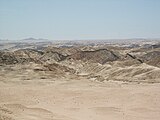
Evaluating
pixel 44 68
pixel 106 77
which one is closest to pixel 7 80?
pixel 44 68

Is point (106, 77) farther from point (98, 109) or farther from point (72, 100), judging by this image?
point (98, 109)

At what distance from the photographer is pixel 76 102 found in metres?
28.3

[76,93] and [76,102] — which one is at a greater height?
[76,102]

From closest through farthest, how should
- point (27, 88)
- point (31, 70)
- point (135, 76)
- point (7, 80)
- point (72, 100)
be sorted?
point (72, 100)
point (27, 88)
point (7, 80)
point (135, 76)
point (31, 70)

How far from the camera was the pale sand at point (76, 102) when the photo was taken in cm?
2197

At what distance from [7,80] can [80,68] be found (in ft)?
70.3

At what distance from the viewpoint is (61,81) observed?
43.1 m

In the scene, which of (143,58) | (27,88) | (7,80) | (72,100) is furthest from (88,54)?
(72,100)

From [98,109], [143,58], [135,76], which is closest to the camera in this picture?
[98,109]

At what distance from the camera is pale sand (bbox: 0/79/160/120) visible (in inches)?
865

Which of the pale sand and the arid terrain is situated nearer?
the pale sand

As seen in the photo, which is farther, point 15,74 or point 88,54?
point 88,54

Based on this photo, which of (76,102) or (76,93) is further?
(76,93)

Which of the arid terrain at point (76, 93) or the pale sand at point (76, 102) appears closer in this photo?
the pale sand at point (76, 102)
